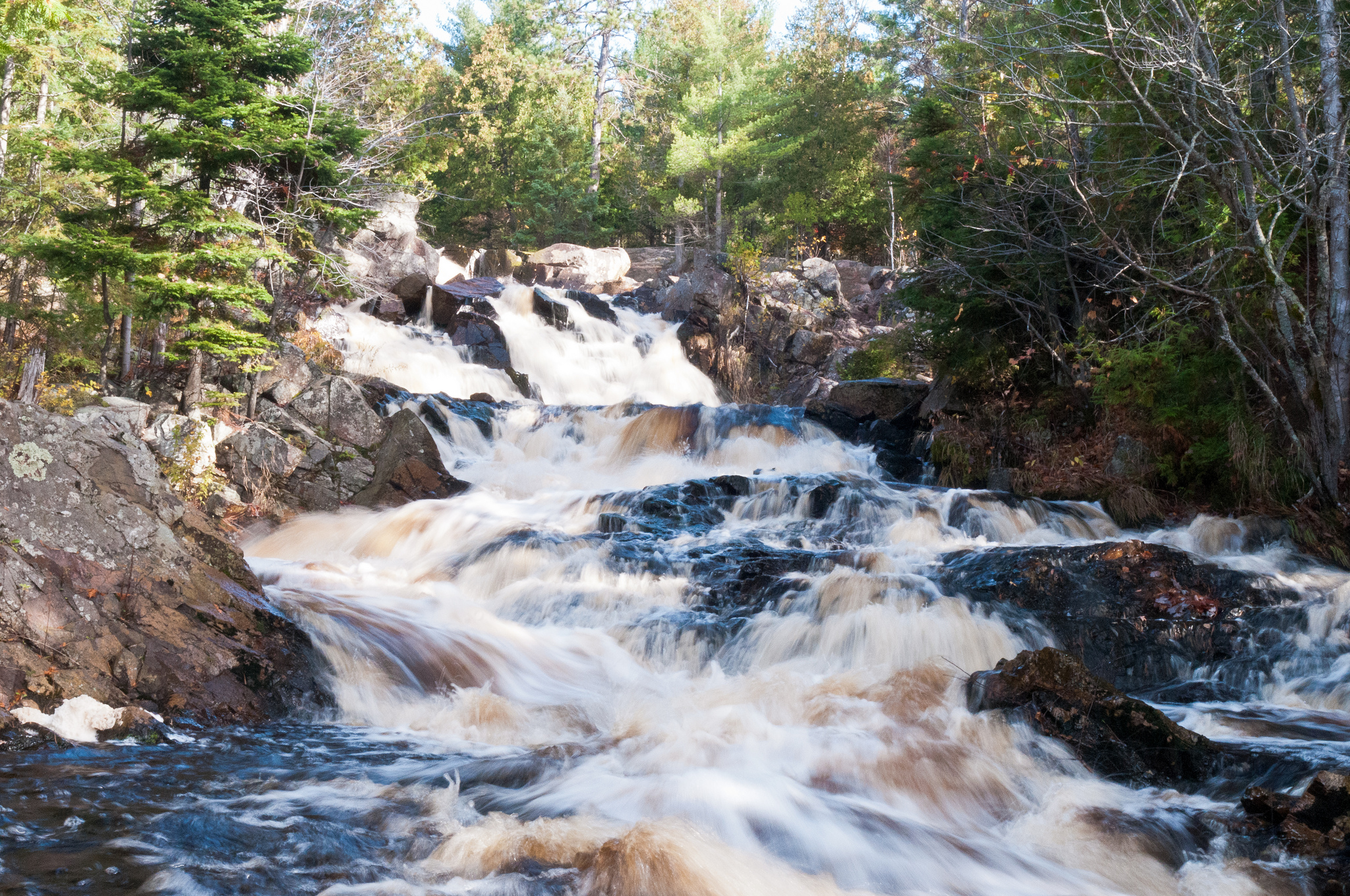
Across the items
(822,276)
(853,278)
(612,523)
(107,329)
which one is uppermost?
(853,278)

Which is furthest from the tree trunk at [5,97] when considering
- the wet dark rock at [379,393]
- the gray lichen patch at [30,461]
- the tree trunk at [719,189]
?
the tree trunk at [719,189]

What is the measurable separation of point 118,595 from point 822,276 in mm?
21119

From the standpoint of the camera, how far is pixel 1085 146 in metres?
9.84

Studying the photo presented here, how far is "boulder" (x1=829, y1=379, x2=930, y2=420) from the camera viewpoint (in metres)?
14.5

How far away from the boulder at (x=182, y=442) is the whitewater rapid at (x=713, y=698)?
1.23 metres

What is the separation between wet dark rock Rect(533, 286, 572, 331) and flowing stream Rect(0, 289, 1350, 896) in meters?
10.4

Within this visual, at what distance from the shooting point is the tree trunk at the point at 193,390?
10625mm

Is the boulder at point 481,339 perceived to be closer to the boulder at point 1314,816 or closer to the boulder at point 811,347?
the boulder at point 811,347

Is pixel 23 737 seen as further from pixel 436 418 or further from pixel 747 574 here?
pixel 436 418

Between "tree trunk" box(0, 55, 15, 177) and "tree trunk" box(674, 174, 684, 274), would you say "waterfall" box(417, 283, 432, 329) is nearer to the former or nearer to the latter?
"tree trunk" box(0, 55, 15, 177)

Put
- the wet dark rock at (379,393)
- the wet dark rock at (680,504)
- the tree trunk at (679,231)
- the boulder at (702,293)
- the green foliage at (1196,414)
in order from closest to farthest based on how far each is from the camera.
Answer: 1. the green foliage at (1196,414)
2. the wet dark rock at (680,504)
3. the wet dark rock at (379,393)
4. the boulder at (702,293)
5. the tree trunk at (679,231)

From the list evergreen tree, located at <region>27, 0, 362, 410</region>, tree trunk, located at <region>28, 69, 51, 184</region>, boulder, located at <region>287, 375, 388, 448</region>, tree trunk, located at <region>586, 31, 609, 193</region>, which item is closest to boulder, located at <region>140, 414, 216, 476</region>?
evergreen tree, located at <region>27, 0, 362, 410</region>

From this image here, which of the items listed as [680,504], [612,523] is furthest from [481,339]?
[612,523]

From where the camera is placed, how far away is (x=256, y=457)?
415 inches
